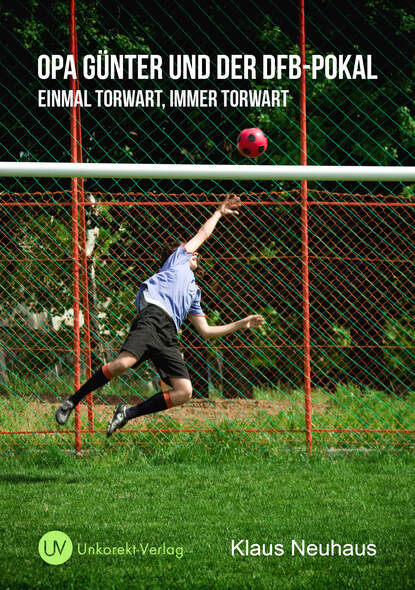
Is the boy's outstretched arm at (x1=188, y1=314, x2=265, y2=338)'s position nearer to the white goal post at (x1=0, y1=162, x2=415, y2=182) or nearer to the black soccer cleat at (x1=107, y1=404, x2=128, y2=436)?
the black soccer cleat at (x1=107, y1=404, x2=128, y2=436)

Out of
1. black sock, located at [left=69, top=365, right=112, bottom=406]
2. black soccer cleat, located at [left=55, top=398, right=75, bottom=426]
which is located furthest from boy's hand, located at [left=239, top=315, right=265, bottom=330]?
black soccer cleat, located at [left=55, top=398, right=75, bottom=426]

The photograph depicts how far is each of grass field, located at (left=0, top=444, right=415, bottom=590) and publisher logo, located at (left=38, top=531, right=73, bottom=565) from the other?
43 millimetres

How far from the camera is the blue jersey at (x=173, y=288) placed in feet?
16.1

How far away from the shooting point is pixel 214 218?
453cm

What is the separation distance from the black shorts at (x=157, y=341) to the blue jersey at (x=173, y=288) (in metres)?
0.06

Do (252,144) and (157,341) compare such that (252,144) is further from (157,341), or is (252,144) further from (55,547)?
(55,547)

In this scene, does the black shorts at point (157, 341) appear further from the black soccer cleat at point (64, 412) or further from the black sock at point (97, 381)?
the black soccer cleat at point (64, 412)

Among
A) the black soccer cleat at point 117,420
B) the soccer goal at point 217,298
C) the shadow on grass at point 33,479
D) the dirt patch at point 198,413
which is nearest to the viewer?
the black soccer cleat at point 117,420

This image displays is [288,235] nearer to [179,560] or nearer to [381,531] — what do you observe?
[381,531]

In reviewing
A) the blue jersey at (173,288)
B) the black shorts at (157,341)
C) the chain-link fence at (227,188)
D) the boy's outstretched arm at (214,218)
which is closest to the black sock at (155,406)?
the black shorts at (157,341)

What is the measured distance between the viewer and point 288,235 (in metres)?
8.30

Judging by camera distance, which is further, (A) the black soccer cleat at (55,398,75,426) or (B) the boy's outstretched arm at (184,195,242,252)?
(A) the black soccer cleat at (55,398,75,426)

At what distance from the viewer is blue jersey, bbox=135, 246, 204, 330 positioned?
16.1 feet

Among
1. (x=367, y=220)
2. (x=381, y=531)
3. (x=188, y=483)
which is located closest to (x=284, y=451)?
(x=188, y=483)
